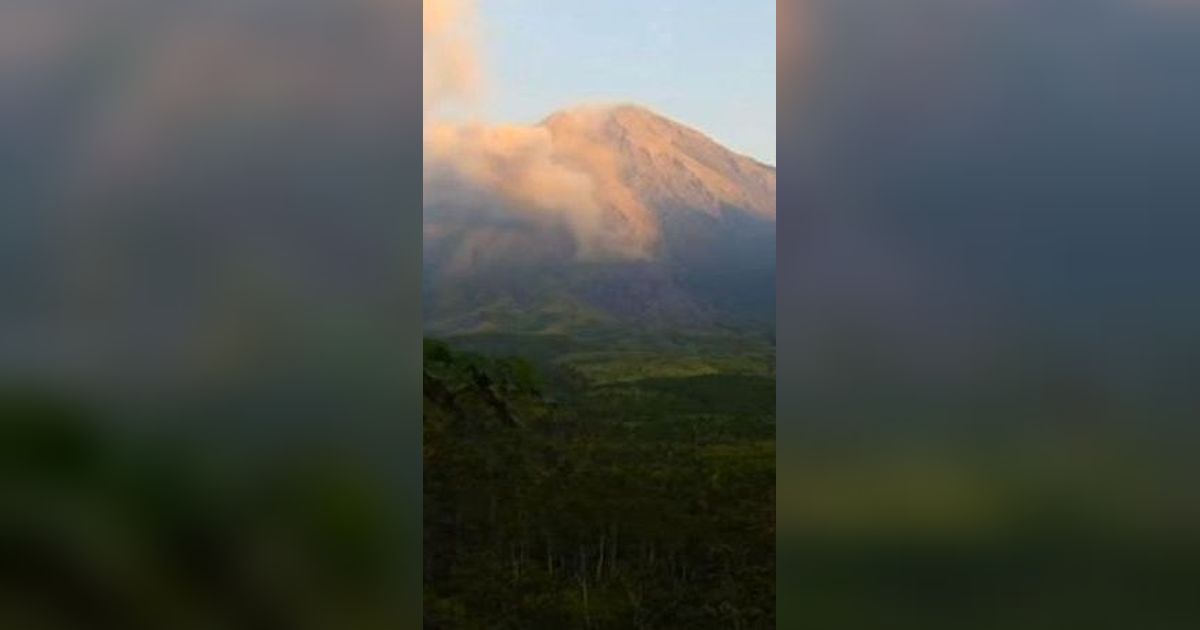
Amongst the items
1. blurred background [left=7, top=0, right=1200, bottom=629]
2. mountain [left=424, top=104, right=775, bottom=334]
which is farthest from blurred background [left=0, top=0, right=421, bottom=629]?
mountain [left=424, top=104, right=775, bottom=334]

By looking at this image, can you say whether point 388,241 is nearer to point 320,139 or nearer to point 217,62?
point 320,139

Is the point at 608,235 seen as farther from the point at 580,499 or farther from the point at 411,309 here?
the point at 411,309

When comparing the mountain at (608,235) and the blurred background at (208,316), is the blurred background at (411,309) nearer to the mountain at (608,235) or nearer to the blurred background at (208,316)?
the blurred background at (208,316)

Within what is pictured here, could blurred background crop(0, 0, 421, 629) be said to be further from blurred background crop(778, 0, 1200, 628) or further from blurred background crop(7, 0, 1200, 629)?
blurred background crop(778, 0, 1200, 628)

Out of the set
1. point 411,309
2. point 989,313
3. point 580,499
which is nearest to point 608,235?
point 580,499

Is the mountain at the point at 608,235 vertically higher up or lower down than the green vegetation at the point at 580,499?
higher up

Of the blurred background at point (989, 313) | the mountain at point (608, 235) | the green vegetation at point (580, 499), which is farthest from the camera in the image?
the green vegetation at point (580, 499)

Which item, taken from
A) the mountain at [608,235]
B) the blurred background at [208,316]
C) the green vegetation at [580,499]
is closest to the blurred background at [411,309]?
the blurred background at [208,316]
